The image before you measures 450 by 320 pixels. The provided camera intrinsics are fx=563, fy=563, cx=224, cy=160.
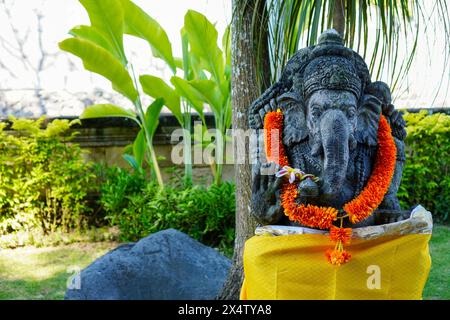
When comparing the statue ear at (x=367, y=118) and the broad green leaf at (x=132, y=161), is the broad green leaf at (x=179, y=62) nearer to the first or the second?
the broad green leaf at (x=132, y=161)

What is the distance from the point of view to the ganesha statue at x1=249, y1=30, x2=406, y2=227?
238cm

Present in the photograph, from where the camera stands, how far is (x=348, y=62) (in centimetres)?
249

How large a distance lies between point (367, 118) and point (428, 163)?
4283 mm

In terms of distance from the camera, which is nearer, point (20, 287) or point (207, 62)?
point (20, 287)

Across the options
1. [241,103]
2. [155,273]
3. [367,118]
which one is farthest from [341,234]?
[155,273]

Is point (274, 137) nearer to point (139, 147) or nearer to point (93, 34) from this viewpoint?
point (139, 147)

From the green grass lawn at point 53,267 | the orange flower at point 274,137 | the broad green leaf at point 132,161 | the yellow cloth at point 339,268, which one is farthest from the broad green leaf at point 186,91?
the yellow cloth at point 339,268

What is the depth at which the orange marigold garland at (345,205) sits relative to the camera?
7.86ft

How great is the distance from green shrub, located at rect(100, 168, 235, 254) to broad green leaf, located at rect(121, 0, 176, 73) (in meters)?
1.35

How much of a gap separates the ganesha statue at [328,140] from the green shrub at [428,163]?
3983 mm

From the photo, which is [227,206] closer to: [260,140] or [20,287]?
[20,287]
